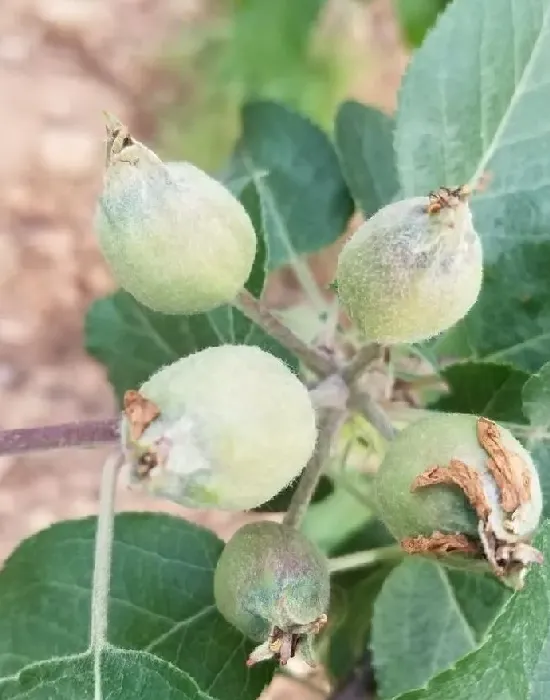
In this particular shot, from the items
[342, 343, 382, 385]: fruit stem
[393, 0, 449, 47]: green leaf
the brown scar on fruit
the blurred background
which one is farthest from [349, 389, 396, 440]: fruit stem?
the blurred background

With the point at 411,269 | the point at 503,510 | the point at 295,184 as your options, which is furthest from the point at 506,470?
the point at 295,184

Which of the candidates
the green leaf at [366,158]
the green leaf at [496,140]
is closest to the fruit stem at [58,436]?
the green leaf at [496,140]

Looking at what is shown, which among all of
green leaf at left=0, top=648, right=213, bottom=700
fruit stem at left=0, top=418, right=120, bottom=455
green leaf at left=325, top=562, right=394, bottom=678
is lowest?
green leaf at left=325, top=562, right=394, bottom=678

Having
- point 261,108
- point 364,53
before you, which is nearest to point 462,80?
point 261,108

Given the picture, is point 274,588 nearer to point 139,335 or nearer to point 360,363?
point 360,363

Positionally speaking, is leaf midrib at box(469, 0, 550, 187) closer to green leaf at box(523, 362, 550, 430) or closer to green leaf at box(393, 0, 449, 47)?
green leaf at box(523, 362, 550, 430)

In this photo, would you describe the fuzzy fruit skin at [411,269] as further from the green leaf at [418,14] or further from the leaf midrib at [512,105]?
the green leaf at [418,14]
